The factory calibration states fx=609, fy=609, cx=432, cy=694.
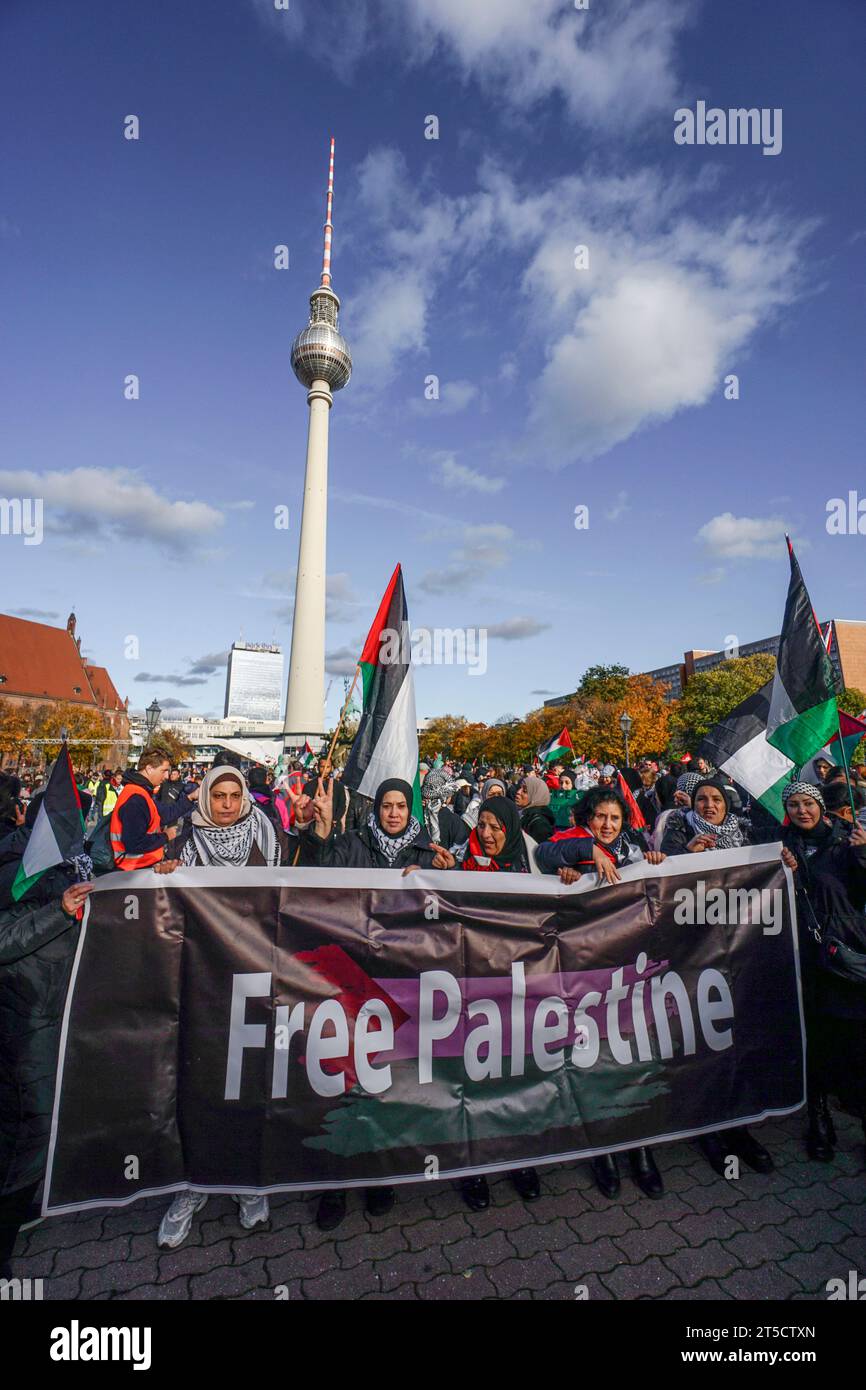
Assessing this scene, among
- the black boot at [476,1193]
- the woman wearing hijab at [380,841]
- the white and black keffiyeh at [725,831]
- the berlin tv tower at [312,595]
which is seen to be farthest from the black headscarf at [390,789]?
the berlin tv tower at [312,595]

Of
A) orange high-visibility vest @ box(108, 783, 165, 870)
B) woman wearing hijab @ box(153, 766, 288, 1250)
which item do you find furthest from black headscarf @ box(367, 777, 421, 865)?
orange high-visibility vest @ box(108, 783, 165, 870)

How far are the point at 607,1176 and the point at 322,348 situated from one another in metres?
72.9

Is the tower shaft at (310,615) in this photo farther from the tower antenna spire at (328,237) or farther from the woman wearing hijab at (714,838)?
the woman wearing hijab at (714,838)

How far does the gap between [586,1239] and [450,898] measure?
1.58 metres

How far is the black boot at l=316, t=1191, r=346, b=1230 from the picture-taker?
2832 millimetres

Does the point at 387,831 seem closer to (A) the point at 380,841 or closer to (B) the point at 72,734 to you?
(A) the point at 380,841

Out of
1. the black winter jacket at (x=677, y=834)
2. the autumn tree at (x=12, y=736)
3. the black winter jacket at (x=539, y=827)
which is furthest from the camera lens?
the autumn tree at (x=12, y=736)

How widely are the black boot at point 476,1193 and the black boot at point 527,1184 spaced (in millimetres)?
157

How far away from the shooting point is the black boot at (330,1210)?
2.83 m

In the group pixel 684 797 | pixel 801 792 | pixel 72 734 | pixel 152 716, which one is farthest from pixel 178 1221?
pixel 72 734

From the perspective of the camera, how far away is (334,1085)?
293cm

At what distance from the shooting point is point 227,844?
11.4ft
